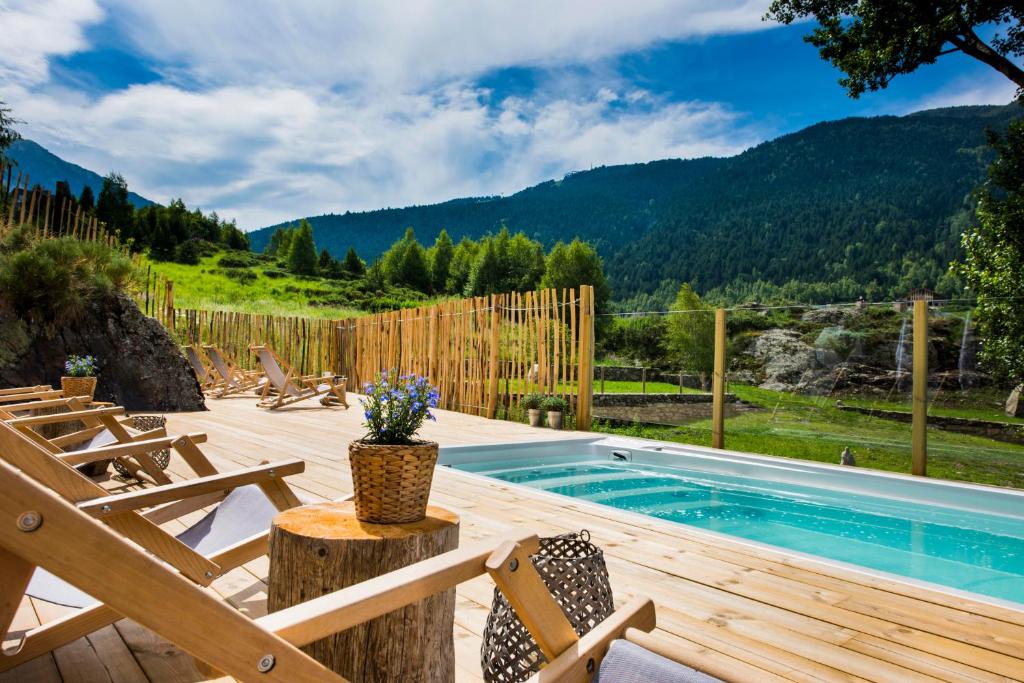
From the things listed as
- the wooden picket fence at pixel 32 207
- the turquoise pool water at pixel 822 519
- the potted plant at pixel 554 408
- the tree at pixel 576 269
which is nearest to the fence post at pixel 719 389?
the turquoise pool water at pixel 822 519

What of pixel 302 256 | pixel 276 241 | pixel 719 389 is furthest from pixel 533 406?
pixel 276 241

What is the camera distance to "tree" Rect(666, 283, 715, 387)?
21.4 feet

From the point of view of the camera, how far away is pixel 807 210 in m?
57.3

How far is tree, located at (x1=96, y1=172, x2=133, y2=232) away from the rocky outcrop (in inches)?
1385

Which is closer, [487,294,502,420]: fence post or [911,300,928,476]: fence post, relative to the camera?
[911,300,928,476]: fence post

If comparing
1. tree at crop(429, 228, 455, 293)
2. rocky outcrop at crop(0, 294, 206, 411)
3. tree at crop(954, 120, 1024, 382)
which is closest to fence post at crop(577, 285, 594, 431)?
tree at crop(954, 120, 1024, 382)

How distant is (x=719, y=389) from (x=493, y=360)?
3.41 meters

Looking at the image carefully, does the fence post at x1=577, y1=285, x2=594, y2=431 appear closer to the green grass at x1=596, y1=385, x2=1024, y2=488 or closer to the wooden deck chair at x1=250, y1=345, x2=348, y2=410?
the green grass at x1=596, y1=385, x2=1024, y2=488

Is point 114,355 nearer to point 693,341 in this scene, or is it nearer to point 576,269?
point 693,341

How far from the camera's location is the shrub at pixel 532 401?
26.5 ft

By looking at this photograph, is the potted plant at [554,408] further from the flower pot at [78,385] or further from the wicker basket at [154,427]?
the flower pot at [78,385]

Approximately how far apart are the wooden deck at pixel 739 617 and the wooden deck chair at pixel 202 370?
8.14 m

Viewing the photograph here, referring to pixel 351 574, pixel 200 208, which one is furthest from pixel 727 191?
pixel 351 574

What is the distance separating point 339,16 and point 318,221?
118509 mm
